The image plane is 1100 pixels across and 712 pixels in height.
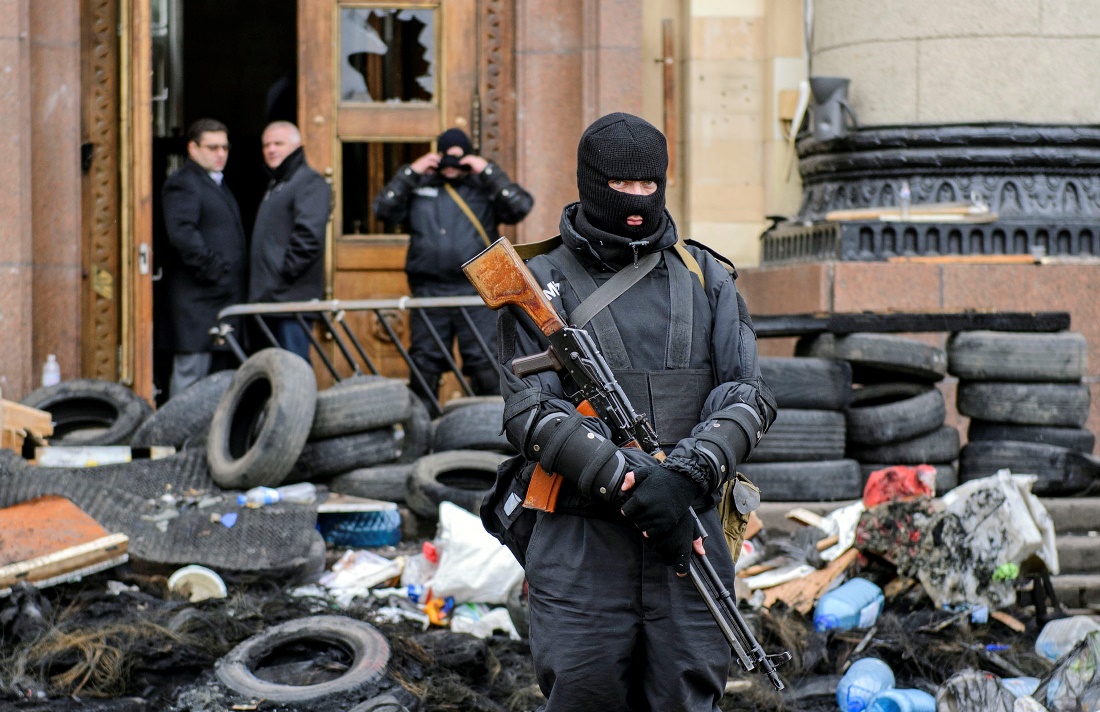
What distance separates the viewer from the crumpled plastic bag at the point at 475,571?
19.0 feet

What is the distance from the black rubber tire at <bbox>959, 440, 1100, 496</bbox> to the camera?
6973 mm

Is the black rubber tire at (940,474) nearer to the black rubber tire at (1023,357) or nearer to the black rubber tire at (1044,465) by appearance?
the black rubber tire at (1044,465)

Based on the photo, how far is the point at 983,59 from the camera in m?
8.81

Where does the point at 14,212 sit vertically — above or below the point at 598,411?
above

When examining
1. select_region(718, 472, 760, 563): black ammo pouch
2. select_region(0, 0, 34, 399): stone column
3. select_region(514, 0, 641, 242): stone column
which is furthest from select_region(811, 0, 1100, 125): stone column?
select_region(718, 472, 760, 563): black ammo pouch

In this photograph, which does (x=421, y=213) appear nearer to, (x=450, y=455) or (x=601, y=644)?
(x=450, y=455)

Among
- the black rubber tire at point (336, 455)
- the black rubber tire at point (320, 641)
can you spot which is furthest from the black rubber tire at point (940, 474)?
the black rubber tire at point (320, 641)

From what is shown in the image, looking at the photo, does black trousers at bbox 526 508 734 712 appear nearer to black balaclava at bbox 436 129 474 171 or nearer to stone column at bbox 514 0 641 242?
black balaclava at bbox 436 129 474 171

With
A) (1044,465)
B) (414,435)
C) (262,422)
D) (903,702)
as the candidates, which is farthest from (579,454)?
(1044,465)

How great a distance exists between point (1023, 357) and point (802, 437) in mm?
1311

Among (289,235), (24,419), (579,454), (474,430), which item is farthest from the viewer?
(289,235)

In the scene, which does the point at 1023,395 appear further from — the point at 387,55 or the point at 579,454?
the point at 387,55

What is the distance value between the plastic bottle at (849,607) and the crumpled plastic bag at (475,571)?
1260 mm

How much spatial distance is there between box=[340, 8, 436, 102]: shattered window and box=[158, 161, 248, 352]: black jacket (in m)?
1.31
